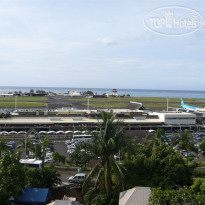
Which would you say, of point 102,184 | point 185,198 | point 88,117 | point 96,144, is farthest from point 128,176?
point 88,117

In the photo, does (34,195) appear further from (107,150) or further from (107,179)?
(107,150)

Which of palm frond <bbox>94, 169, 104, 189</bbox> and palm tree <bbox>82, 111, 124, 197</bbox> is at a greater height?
palm tree <bbox>82, 111, 124, 197</bbox>

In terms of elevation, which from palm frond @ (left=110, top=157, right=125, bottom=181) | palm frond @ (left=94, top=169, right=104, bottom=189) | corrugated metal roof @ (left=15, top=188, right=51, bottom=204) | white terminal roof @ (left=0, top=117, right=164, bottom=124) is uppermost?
palm frond @ (left=110, top=157, right=125, bottom=181)

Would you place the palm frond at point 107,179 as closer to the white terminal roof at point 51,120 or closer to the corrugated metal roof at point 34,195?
the corrugated metal roof at point 34,195

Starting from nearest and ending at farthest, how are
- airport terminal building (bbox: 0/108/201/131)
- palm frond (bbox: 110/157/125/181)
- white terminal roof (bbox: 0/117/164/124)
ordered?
palm frond (bbox: 110/157/125/181) → airport terminal building (bbox: 0/108/201/131) → white terminal roof (bbox: 0/117/164/124)

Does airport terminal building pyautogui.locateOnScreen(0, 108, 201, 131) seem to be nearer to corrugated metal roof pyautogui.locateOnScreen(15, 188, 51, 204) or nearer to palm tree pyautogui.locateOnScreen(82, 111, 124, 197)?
corrugated metal roof pyautogui.locateOnScreen(15, 188, 51, 204)

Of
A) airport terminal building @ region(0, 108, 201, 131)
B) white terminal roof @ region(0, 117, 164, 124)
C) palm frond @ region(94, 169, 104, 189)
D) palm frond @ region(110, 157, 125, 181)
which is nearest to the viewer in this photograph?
palm frond @ region(110, 157, 125, 181)

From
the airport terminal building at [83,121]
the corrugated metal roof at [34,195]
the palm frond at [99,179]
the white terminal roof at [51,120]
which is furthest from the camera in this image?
the white terminal roof at [51,120]

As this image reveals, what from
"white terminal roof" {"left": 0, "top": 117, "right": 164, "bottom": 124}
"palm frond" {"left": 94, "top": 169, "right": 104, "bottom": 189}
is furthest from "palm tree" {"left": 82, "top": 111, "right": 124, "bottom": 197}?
"white terminal roof" {"left": 0, "top": 117, "right": 164, "bottom": 124}

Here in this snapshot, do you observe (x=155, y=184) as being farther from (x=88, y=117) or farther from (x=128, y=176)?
(x=88, y=117)

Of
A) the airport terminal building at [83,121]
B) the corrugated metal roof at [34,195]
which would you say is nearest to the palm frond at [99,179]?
the corrugated metal roof at [34,195]

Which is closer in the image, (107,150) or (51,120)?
(107,150)

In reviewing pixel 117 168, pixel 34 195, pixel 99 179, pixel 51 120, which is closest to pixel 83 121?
pixel 51 120
